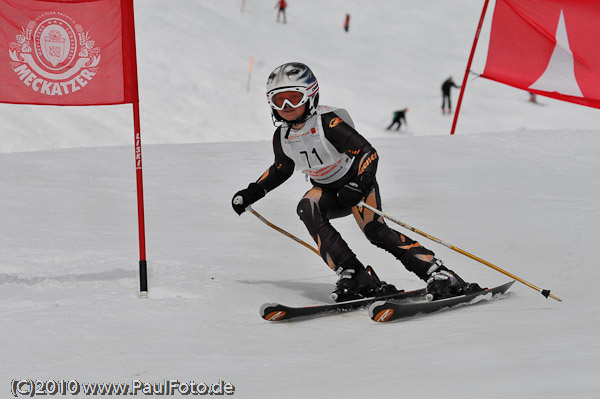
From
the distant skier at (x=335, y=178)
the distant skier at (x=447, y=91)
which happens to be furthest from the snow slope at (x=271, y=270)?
the distant skier at (x=447, y=91)

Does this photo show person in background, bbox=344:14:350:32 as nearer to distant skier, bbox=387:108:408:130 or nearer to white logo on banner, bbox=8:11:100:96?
distant skier, bbox=387:108:408:130

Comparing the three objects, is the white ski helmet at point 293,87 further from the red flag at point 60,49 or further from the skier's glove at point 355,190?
the red flag at point 60,49

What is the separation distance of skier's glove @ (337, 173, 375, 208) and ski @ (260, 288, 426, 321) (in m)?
0.65

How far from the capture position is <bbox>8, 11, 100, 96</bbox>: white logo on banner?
15.9ft

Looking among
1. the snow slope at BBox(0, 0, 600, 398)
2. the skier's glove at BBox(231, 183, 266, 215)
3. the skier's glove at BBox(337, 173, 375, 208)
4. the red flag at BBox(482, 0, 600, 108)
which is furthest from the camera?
the red flag at BBox(482, 0, 600, 108)

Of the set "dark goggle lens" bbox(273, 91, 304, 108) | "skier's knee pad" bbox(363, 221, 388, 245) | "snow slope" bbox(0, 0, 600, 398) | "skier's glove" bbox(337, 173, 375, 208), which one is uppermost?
"dark goggle lens" bbox(273, 91, 304, 108)

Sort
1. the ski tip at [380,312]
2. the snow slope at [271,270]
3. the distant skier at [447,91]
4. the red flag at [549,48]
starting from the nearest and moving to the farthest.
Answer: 1. the snow slope at [271,270]
2. the ski tip at [380,312]
3. the red flag at [549,48]
4. the distant skier at [447,91]

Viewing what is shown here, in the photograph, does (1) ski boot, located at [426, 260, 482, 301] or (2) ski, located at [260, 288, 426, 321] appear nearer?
(2) ski, located at [260, 288, 426, 321]

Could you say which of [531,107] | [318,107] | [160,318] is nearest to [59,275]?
[160,318]

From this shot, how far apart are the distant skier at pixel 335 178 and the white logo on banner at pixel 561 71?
6823 mm

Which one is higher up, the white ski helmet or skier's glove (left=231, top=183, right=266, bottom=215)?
the white ski helmet

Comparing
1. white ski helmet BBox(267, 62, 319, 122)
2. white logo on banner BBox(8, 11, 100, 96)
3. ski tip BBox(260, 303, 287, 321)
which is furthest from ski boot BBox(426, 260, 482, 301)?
white logo on banner BBox(8, 11, 100, 96)

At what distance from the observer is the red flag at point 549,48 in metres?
10.7

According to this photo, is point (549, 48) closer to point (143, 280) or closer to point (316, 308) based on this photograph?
point (316, 308)
